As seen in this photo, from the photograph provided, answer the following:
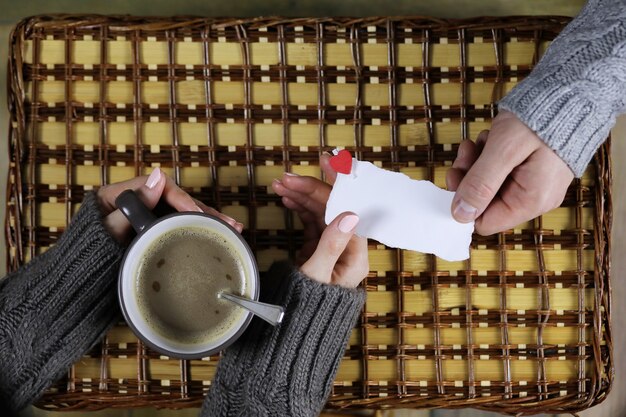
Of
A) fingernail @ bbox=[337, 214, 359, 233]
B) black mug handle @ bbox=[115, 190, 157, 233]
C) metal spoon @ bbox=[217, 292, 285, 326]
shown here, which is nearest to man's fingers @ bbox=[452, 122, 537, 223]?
fingernail @ bbox=[337, 214, 359, 233]

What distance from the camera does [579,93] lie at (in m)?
0.60

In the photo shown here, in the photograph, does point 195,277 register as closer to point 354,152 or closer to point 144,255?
point 144,255

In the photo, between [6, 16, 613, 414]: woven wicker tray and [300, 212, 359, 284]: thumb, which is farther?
[6, 16, 613, 414]: woven wicker tray

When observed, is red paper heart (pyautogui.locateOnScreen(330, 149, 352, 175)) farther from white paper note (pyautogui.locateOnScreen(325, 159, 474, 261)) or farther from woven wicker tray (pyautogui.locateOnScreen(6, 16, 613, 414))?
woven wicker tray (pyautogui.locateOnScreen(6, 16, 613, 414))

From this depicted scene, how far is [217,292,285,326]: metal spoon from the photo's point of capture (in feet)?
1.98

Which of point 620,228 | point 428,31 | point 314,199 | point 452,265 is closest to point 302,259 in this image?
point 314,199

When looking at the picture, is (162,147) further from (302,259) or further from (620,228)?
(620,228)

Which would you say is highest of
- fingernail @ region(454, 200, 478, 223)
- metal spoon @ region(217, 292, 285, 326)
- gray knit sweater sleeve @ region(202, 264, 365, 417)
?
fingernail @ region(454, 200, 478, 223)

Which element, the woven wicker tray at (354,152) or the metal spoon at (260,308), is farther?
the woven wicker tray at (354,152)

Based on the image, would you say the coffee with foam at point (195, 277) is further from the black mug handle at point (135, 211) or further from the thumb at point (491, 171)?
the thumb at point (491, 171)

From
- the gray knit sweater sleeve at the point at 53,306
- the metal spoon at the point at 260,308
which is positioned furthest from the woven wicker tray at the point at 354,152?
the metal spoon at the point at 260,308

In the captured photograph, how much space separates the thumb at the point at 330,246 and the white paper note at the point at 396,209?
2 centimetres

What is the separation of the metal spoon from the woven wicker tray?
0.16m

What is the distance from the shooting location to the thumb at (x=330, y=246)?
62 cm
